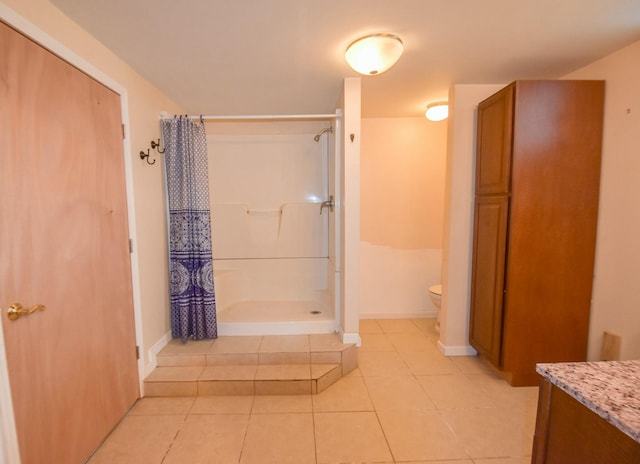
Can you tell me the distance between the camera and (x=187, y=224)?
230 centimetres

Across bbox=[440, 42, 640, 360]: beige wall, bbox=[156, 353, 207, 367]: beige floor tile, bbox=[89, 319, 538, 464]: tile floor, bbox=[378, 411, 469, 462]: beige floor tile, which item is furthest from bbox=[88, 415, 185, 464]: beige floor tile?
bbox=[440, 42, 640, 360]: beige wall

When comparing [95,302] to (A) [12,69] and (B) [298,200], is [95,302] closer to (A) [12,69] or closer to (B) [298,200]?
(A) [12,69]

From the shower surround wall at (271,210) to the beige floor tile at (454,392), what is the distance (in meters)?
1.38

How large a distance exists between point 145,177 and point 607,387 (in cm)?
260

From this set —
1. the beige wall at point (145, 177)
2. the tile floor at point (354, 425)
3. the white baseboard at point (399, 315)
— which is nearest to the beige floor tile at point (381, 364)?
the tile floor at point (354, 425)

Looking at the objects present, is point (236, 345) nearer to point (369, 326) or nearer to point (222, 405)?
point (222, 405)

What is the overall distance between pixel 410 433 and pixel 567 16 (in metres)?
2.46

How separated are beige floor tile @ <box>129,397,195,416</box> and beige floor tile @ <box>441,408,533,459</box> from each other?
1.73 metres

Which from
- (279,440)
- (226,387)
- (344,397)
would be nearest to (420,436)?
(344,397)

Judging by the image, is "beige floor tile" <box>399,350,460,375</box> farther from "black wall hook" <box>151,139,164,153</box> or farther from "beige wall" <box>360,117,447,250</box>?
"black wall hook" <box>151,139,164,153</box>

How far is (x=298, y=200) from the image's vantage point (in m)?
3.31

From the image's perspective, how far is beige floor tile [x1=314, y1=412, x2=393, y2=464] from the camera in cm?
148

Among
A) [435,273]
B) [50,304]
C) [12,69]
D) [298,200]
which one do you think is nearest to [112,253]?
[50,304]

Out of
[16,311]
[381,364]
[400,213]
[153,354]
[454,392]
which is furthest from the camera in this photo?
[400,213]
